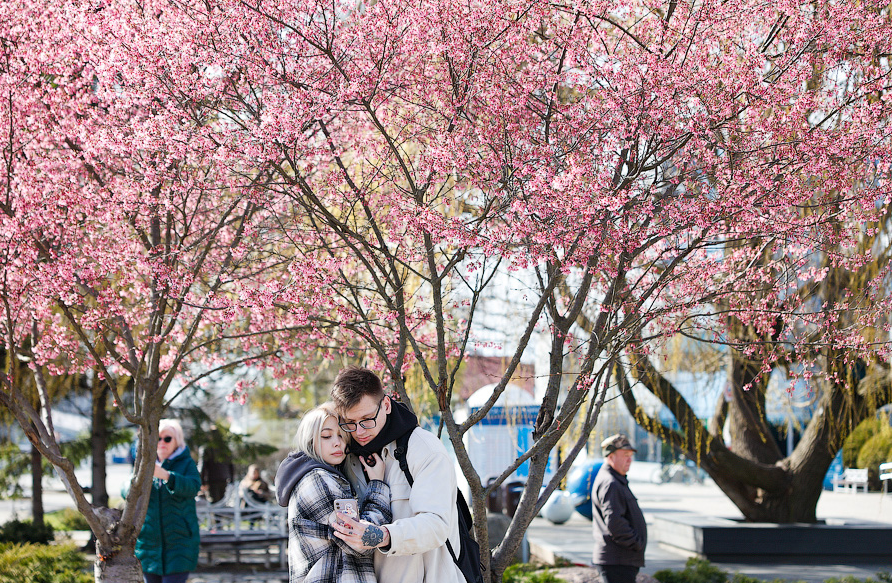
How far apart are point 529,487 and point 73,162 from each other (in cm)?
367

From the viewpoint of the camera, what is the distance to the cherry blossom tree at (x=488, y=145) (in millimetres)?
4828

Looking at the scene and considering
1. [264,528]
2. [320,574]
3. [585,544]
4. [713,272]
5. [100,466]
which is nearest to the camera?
[320,574]

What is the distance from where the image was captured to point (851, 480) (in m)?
24.3

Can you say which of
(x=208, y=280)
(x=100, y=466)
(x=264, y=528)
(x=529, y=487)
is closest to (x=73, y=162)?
(x=208, y=280)

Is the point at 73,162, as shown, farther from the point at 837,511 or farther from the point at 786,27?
the point at 837,511

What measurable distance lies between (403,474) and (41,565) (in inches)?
297

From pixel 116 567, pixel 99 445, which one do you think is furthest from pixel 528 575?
pixel 99 445

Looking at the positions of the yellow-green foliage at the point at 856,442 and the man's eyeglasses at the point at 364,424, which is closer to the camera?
the man's eyeglasses at the point at 364,424

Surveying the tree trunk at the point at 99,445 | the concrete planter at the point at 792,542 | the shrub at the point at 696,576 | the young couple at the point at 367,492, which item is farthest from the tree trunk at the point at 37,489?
the young couple at the point at 367,492

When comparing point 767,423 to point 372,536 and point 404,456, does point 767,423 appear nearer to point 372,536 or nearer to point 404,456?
point 404,456

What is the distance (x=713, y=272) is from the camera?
5.88 meters

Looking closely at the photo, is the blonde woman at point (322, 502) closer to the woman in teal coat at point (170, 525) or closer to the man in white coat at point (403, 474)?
the man in white coat at point (403, 474)

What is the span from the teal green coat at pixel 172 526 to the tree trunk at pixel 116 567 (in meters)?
0.26

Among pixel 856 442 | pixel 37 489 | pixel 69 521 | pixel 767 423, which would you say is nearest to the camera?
pixel 767 423
